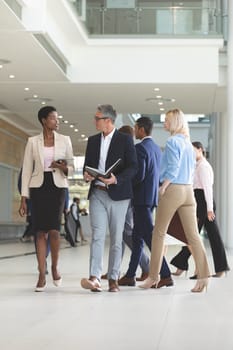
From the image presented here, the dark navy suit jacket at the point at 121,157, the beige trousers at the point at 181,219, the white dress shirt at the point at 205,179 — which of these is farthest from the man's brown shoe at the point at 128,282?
the white dress shirt at the point at 205,179

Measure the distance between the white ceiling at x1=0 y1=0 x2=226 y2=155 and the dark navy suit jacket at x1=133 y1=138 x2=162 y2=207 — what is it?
5263mm

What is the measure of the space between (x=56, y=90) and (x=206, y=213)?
12.2m

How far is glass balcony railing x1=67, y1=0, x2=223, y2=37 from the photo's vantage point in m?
17.5

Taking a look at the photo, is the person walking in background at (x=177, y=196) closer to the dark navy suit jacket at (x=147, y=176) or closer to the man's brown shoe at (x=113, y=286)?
the man's brown shoe at (x=113, y=286)

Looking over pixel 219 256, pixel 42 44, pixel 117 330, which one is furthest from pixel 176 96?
pixel 117 330

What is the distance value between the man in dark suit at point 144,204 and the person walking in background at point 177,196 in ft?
1.17

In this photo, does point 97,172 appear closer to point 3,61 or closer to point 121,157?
point 121,157

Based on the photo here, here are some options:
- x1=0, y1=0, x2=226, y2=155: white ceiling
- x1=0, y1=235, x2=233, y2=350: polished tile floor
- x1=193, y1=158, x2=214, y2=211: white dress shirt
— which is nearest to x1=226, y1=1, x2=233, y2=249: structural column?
x1=0, y1=0, x2=226, y2=155: white ceiling

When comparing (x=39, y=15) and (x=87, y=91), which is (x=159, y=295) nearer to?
(x=39, y=15)

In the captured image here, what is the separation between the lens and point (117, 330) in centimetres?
424

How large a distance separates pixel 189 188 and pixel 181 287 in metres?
1.04

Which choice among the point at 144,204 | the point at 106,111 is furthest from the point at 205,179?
the point at 106,111

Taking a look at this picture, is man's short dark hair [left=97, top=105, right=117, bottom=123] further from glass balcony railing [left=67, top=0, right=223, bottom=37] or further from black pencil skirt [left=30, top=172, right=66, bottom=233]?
glass balcony railing [left=67, top=0, right=223, bottom=37]

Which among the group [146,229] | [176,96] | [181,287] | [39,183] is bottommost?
[181,287]
